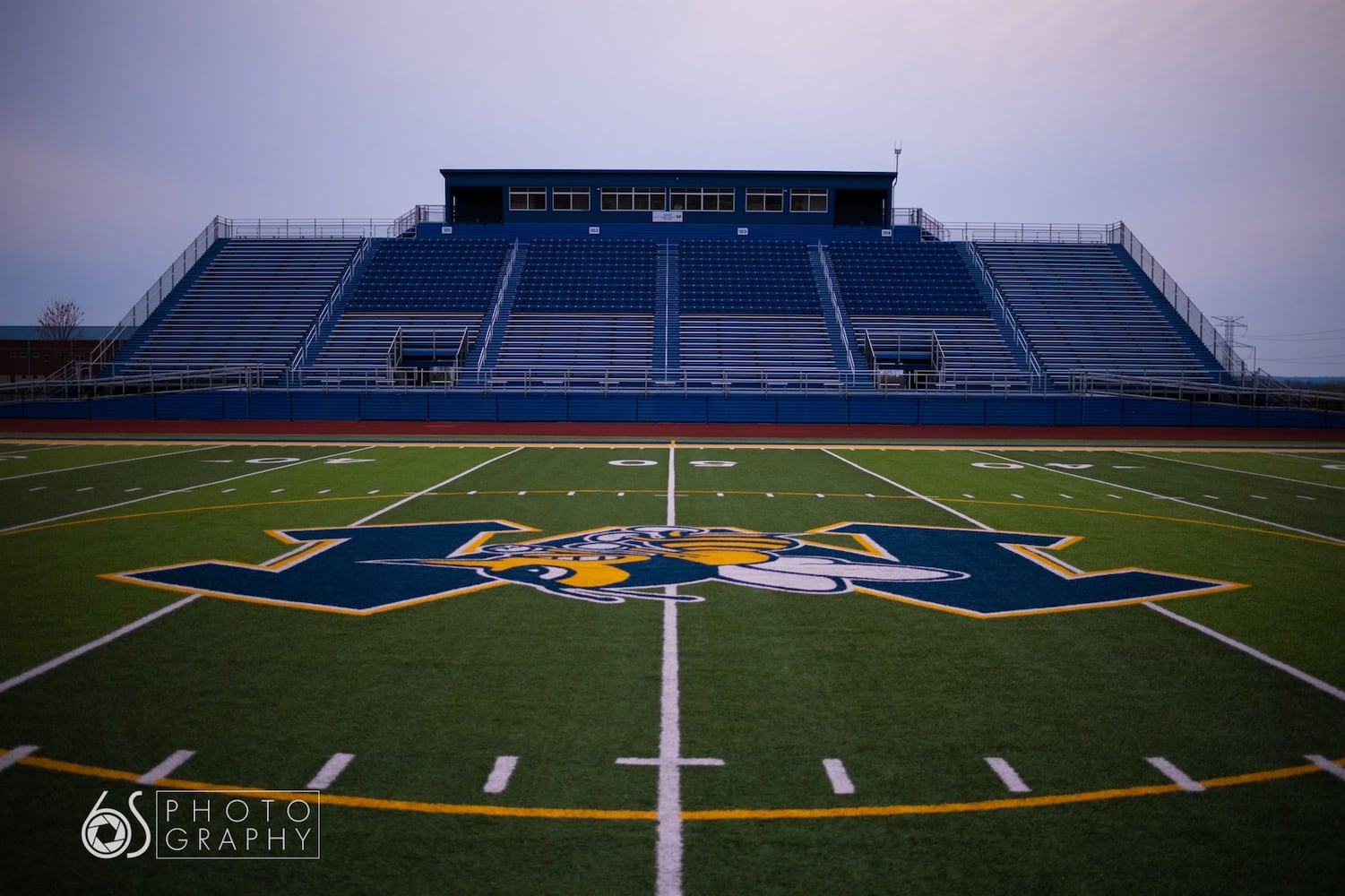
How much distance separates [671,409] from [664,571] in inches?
1020

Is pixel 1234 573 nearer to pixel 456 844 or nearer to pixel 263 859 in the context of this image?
pixel 456 844

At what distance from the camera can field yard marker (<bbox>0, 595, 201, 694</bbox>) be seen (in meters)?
6.48

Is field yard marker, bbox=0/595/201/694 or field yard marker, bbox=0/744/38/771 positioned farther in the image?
field yard marker, bbox=0/595/201/694

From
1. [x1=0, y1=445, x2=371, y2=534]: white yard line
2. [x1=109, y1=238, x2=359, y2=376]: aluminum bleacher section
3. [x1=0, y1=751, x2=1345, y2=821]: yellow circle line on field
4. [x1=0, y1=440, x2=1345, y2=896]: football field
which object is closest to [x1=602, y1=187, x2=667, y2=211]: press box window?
[x1=109, y1=238, x2=359, y2=376]: aluminum bleacher section

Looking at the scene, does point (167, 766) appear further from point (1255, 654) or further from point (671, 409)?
point (671, 409)

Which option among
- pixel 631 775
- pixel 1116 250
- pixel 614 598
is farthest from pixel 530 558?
pixel 1116 250

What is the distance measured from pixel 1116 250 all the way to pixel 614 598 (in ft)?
171

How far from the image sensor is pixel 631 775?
505 cm

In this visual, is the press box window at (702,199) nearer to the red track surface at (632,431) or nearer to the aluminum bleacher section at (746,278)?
the aluminum bleacher section at (746,278)

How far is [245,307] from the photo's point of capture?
46156 millimetres

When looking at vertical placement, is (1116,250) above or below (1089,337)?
above

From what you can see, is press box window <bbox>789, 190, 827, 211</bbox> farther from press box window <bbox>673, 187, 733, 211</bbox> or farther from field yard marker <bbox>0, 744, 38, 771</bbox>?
field yard marker <bbox>0, 744, 38, 771</bbox>

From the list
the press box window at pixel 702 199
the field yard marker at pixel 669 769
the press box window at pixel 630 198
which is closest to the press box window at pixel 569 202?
the press box window at pixel 630 198

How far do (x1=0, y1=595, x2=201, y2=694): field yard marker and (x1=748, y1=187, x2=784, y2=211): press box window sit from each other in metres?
49.1
